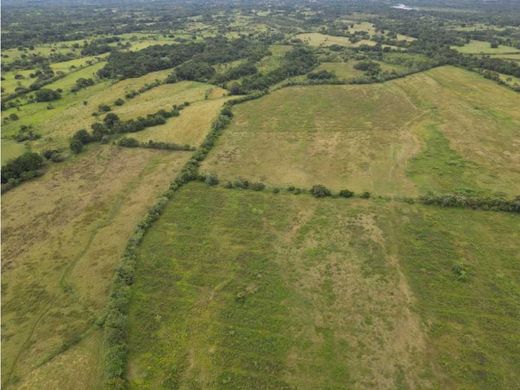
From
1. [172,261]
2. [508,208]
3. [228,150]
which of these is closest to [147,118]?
[228,150]

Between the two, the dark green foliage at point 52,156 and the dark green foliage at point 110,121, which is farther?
the dark green foliage at point 110,121

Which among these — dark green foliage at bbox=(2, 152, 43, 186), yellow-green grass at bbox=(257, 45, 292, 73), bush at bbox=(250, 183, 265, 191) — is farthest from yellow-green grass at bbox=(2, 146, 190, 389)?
yellow-green grass at bbox=(257, 45, 292, 73)

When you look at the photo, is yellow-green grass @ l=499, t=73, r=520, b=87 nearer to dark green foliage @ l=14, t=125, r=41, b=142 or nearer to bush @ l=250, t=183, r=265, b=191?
bush @ l=250, t=183, r=265, b=191

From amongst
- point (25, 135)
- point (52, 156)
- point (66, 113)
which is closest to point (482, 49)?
point (66, 113)

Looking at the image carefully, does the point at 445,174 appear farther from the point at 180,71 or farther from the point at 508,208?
the point at 180,71

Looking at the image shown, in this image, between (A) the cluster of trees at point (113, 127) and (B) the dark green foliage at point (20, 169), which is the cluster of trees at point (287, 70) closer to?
(A) the cluster of trees at point (113, 127)

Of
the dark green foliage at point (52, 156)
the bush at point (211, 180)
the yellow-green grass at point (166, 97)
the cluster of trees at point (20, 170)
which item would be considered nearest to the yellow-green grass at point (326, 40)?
the yellow-green grass at point (166, 97)
